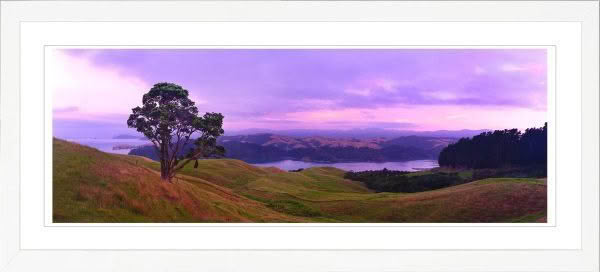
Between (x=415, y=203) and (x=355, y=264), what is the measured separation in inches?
70.8

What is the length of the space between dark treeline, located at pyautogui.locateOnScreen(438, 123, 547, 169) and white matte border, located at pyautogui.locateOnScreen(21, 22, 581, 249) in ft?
0.89

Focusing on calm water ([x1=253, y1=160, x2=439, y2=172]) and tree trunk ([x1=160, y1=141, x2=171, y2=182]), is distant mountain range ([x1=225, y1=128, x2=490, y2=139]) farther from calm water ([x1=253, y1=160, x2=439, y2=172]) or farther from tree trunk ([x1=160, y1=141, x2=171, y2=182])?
tree trunk ([x1=160, y1=141, x2=171, y2=182])

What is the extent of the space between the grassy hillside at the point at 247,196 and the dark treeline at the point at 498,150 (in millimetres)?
422

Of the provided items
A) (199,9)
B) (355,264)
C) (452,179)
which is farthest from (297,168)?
(199,9)

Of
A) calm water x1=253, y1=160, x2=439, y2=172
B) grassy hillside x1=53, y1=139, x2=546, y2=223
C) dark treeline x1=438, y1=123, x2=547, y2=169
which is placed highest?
dark treeline x1=438, y1=123, x2=547, y2=169

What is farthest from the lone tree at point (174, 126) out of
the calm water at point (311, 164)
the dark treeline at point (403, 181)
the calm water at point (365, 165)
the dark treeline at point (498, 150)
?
the dark treeline at point (498, 150)

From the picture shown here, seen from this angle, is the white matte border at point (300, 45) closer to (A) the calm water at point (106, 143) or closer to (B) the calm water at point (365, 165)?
(A) the calm water at point (106, 143)

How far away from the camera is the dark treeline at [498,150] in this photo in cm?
711

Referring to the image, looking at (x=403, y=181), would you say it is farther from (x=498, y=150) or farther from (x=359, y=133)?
(x=498, y=150)

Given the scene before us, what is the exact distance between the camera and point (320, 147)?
7270 mm

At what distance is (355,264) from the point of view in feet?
21.6

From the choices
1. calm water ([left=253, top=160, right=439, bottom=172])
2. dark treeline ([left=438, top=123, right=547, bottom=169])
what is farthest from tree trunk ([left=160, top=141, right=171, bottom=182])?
dark treeline ([left=438, top=123, right=547, bottom=169])

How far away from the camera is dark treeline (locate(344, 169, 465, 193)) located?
24.0ft

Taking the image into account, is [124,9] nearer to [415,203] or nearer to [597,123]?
[415,203]
